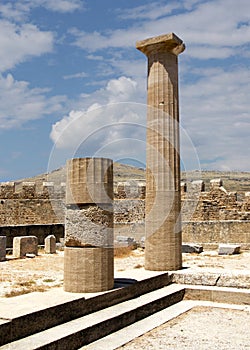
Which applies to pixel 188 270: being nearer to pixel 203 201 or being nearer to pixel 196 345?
pixel 196 345

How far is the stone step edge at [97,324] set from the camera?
4.99 metres

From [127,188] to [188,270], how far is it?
40.2ft

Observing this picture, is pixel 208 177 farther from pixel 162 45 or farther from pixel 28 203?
pixel 162 45

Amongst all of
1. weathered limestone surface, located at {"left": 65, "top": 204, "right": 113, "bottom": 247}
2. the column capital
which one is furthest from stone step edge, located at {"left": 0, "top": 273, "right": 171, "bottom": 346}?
the column capital

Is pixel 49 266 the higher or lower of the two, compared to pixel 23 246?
lower

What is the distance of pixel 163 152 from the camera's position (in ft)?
31.8

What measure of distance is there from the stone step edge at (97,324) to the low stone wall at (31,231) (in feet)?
34.5

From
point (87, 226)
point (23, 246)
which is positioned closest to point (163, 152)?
point (87, 226)

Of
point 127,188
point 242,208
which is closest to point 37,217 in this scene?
point 127,188

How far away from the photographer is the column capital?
951 centimetres

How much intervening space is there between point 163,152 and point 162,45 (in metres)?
2.39

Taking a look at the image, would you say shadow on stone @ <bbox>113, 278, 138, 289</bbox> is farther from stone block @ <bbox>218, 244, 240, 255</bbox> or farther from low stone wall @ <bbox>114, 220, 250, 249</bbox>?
low stone wall @ <bbox>114, 220, 250, 249</bbox>

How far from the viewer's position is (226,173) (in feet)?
309

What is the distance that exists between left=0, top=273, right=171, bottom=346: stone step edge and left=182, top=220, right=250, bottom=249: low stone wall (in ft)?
32.6
